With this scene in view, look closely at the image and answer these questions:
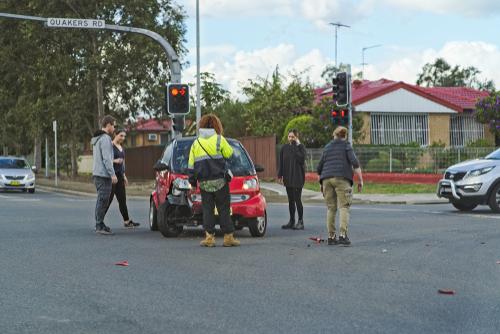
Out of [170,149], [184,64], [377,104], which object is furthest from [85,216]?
[377,104]

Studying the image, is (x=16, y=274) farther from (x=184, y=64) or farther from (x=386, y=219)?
(x=184, y=64)

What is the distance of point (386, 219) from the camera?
59.6 feet

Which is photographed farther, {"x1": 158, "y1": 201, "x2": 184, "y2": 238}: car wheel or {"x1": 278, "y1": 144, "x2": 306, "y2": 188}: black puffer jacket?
{"x1": 278, "y1": 144, "x2": 306, "y2": 188}: black puffer jacket

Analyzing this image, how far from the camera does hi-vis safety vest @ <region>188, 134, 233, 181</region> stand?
12531 millimetres

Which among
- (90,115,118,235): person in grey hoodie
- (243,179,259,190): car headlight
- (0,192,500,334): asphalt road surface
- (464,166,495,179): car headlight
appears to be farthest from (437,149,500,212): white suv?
(90,115,118,235): person in grey hoodie

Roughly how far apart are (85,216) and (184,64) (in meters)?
27.2

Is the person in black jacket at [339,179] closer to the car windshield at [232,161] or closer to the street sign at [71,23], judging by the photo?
the car windshield at [232,161]

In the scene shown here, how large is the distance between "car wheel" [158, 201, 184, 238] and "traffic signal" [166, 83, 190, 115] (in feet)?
29.4

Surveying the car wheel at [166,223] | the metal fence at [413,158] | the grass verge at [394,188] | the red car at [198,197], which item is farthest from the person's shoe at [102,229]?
the metal fence at [413,158]

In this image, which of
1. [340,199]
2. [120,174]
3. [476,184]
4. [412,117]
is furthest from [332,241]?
[412,117]

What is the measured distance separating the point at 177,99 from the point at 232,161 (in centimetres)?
886

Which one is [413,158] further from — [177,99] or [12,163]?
[12,163]

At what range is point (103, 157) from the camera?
582 inches

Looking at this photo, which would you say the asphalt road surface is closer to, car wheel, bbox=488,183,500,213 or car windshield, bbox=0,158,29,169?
car wheel, bbox=488,183,500,213
